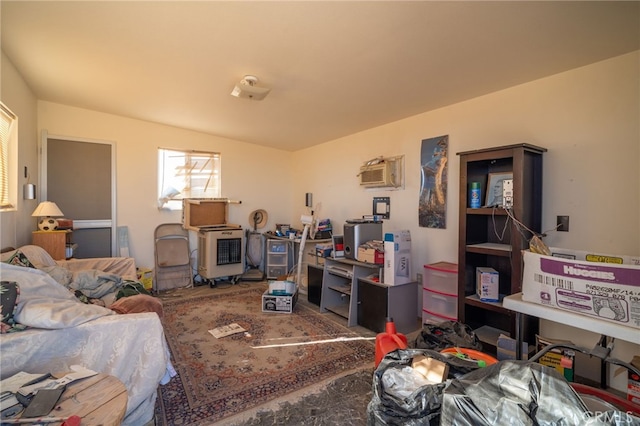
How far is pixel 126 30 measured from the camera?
2.13 m

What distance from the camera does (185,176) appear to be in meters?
4.93

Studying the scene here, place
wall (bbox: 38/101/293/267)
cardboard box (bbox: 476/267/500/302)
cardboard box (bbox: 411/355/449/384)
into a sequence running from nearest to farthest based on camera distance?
cardboard box (bbox: 411/355/449/384) → cardboard box (bbox: 476/267/500/302) → wall (bbox: 38/101/293/267)

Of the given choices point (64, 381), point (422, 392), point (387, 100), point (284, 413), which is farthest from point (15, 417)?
point (387, 100)

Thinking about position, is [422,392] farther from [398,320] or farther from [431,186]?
[431,186]

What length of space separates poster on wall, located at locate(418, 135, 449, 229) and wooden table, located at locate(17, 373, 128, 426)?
2933mm

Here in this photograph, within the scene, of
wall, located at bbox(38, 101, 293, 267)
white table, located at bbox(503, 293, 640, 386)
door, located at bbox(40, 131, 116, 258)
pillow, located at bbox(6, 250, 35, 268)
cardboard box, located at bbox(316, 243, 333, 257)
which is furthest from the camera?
wall, located at bbox(38, 101, 293, 267)

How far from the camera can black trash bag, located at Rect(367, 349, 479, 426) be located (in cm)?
127

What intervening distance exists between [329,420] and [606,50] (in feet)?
9.88

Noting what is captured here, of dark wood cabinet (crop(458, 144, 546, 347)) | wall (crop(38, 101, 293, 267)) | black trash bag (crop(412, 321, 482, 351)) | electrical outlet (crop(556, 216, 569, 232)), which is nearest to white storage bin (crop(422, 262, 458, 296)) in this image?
dark wood cabinet (crop(458, 144, 546, 347))

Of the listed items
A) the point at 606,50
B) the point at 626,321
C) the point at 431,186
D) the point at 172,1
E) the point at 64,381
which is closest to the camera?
the point at 64,381

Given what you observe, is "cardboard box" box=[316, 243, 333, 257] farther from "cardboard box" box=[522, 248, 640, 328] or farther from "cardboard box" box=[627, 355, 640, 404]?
"cardboard box" box=[627, 355, 640, 404]

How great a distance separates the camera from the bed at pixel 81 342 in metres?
1.44

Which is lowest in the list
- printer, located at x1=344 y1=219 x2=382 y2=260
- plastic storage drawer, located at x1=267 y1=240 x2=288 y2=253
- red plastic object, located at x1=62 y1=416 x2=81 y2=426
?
red plastic object, located at x1=62 y1=416 x2=81 y2=426

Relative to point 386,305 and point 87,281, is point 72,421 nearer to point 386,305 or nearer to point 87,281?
point 87,281
